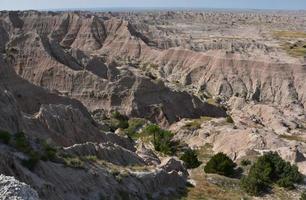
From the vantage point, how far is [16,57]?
208 feet

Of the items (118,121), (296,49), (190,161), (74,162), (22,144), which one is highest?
(22,144)

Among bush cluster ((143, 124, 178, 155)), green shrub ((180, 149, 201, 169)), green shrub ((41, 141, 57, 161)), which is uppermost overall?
green shrub ((41, 141, 57, 161))

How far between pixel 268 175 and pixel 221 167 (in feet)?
10.3

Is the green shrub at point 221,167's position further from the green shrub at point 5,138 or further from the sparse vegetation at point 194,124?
the sparse vegetation at point 194,124

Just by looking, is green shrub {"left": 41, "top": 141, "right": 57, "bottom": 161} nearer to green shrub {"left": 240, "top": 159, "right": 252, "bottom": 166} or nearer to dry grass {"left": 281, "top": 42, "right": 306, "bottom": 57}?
green shrub {"left": 240, "top": 159, "right": 252, "bottom": 166}

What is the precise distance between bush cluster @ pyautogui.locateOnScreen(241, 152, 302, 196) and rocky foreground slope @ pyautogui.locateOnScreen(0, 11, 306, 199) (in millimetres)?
4233

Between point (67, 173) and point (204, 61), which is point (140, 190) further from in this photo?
point (204, 61)

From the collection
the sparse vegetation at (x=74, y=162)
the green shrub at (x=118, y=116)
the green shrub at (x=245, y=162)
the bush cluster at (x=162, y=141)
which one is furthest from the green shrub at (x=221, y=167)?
the green shrub at (x=118, y=116)

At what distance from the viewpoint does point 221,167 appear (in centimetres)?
3431

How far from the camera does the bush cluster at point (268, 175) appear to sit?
102ft

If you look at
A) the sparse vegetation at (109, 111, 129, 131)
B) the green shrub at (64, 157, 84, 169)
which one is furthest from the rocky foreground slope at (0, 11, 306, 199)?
the sparse vegetation at (109, 111, 129, 131)

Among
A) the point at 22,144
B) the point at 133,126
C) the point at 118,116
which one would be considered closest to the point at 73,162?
the point at 22,144

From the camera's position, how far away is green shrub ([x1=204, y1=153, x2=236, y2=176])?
34.4 m

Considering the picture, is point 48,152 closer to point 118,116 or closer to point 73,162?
point 73,162
